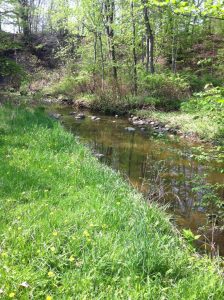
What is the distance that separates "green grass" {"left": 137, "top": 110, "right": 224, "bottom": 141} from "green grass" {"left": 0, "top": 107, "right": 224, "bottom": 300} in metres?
6.40

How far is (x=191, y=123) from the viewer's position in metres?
13.8

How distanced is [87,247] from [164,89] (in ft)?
56.2

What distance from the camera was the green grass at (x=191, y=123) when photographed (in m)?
11.7

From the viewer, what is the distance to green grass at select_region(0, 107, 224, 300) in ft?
8.57

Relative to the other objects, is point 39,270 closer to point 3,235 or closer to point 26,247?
point 26,247

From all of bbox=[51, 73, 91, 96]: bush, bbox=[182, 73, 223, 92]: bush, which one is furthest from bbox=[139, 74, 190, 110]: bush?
bbox=[51, 73, 91, 96]: bush

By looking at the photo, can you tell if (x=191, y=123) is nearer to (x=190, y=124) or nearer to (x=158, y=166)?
(x=190, y=124)

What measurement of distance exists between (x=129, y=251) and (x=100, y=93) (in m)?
17.8

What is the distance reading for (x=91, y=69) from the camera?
2239 cm

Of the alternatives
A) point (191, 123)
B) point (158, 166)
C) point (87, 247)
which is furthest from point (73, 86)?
point (87, 247)

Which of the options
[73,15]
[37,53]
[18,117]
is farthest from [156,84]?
[37,53]

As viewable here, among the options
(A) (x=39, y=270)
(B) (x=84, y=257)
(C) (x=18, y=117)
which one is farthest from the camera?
(C) (x=18, y=117)

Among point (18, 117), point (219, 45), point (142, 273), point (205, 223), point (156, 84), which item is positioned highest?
point (219, 45)

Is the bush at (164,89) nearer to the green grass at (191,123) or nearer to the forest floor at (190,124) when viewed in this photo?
the forest floor at (190,124)
